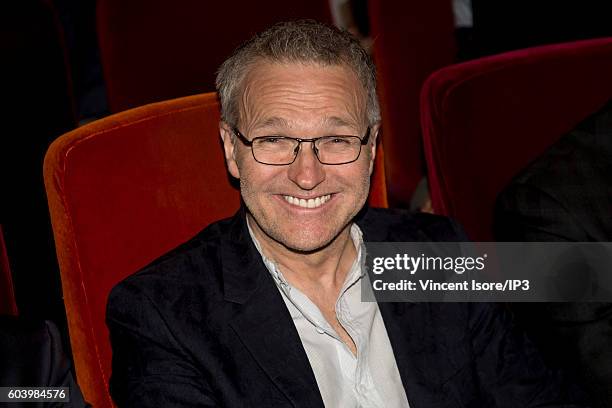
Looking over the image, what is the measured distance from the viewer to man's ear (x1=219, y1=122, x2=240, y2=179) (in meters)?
1.70

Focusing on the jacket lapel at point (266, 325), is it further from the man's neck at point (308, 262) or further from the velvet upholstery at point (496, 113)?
the velvet upholstery at point (496, 113)

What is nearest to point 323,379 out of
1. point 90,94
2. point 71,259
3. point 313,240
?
point 313,240

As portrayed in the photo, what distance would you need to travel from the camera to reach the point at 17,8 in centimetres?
226

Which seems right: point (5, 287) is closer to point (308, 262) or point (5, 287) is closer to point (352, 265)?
point (308, 262)

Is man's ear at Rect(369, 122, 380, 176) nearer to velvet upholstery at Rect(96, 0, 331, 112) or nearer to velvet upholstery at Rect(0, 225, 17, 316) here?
velvet upholstery at Rect(0, 225, 17, 316)

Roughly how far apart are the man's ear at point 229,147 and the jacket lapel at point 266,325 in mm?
143

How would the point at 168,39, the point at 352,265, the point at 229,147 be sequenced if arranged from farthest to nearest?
the point at 168,39 → the point at 352,265 → the point at 229,147

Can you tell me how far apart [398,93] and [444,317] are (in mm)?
1092

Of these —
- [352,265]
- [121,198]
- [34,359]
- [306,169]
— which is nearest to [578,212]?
[352,265]

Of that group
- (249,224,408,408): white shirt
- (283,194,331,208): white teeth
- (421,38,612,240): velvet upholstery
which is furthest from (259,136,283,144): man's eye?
(421,38,612,240): velvet upholstery

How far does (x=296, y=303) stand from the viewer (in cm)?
167

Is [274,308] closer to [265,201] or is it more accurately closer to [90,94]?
[265,201]

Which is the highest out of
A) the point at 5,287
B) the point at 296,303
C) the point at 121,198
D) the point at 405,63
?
the point at 405,63

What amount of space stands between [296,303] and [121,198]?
1.34 ft
